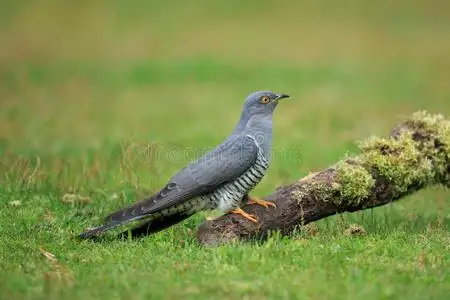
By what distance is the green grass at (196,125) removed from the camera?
17.3 feet

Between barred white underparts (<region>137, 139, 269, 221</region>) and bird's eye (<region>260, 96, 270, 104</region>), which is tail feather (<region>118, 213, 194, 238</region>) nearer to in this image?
barred white underparts (<region>137, 139, 269, 221</region>)

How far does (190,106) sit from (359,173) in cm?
850

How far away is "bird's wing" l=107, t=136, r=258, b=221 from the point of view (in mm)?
6312

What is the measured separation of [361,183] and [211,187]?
132 cm

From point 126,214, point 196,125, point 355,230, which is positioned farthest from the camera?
point 196,125

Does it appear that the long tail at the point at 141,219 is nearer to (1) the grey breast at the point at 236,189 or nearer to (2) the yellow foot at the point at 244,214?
(1) the grey breast at the point at 236,189

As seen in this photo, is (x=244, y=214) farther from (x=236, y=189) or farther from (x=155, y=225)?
(x=155, y=225)

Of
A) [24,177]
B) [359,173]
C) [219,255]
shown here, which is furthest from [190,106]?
[219,255]

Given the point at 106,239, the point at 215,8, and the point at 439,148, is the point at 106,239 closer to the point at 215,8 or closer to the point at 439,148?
the point at 439,148

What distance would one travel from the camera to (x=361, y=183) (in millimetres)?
6660

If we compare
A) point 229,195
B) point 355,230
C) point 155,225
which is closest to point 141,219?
point 155,225

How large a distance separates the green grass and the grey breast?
40 centimetres

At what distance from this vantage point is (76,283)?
511 centimetres

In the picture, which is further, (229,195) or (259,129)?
(259,129)
